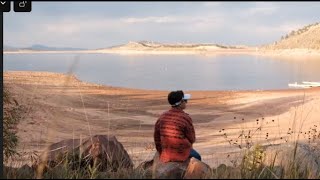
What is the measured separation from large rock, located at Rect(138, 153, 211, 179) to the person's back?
12cm

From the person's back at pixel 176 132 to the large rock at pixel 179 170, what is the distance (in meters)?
0.12

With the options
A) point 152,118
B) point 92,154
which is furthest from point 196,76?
point 92,154

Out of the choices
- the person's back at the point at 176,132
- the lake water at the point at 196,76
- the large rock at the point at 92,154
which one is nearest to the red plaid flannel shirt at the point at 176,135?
the person's back at the point at 176,132

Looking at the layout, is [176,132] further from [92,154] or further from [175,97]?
[92,154]

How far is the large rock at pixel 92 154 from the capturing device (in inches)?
255

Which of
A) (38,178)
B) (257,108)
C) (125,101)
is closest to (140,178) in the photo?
(38,178)

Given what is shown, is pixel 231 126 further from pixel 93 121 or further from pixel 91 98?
pixel 91 98

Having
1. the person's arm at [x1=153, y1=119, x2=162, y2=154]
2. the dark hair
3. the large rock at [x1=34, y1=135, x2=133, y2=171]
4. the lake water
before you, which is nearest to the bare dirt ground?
the lake water

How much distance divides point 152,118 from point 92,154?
58.0 feet

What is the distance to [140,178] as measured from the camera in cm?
511

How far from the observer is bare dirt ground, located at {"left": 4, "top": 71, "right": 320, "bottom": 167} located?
15461 mm

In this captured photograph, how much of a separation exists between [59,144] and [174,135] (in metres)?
1.74

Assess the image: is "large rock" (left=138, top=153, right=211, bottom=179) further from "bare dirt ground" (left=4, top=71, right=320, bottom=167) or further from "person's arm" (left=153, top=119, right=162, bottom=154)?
"bare dirt ground" (left=4, top=71, right=320, bottom=167)

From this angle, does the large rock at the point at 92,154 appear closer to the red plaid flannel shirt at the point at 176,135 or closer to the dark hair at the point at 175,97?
the red plaid flannel shirt at the point at 176,135
